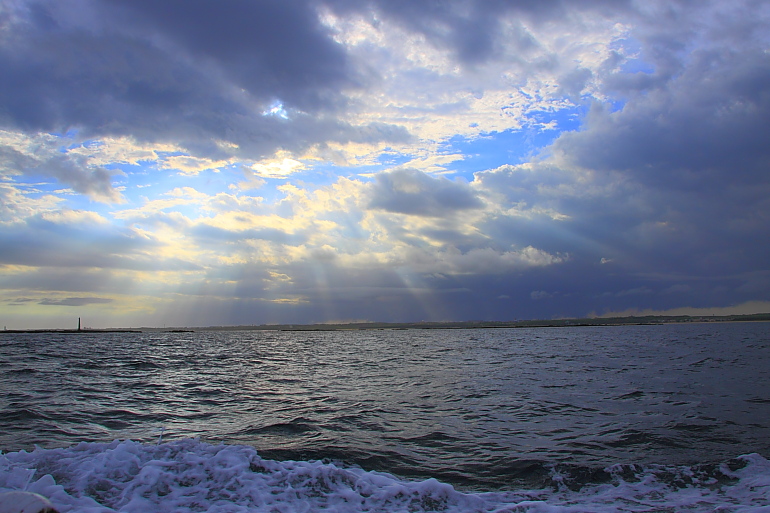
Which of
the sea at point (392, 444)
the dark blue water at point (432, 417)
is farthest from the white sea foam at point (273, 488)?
the dark blue water at point (432, 417)

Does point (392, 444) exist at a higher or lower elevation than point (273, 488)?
lower

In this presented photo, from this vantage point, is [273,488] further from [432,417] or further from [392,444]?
[432,417]

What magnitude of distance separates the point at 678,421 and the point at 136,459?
16829 mm

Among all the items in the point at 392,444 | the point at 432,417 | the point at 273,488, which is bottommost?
the point at 432,417

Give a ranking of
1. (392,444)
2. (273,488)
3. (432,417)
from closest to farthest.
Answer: (273,488) < (392,444) < (432,417)

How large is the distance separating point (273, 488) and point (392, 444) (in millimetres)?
4915

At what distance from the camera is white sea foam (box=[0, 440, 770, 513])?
7.18 m

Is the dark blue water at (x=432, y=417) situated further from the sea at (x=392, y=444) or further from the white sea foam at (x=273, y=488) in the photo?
the white sea foam at (x=273, y=488)

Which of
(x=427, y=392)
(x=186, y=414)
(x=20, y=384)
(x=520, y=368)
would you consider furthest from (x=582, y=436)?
(x=20, y=384)

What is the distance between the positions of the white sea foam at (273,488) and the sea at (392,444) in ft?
0.13

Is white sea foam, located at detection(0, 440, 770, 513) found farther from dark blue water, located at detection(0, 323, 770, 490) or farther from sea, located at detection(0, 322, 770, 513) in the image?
dark blue water, located at detection(0, 323, 770, 490)

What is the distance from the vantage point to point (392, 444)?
12156 millimetres

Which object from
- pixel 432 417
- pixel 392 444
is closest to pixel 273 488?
pixel 392 444

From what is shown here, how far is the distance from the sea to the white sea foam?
40 millimetres
